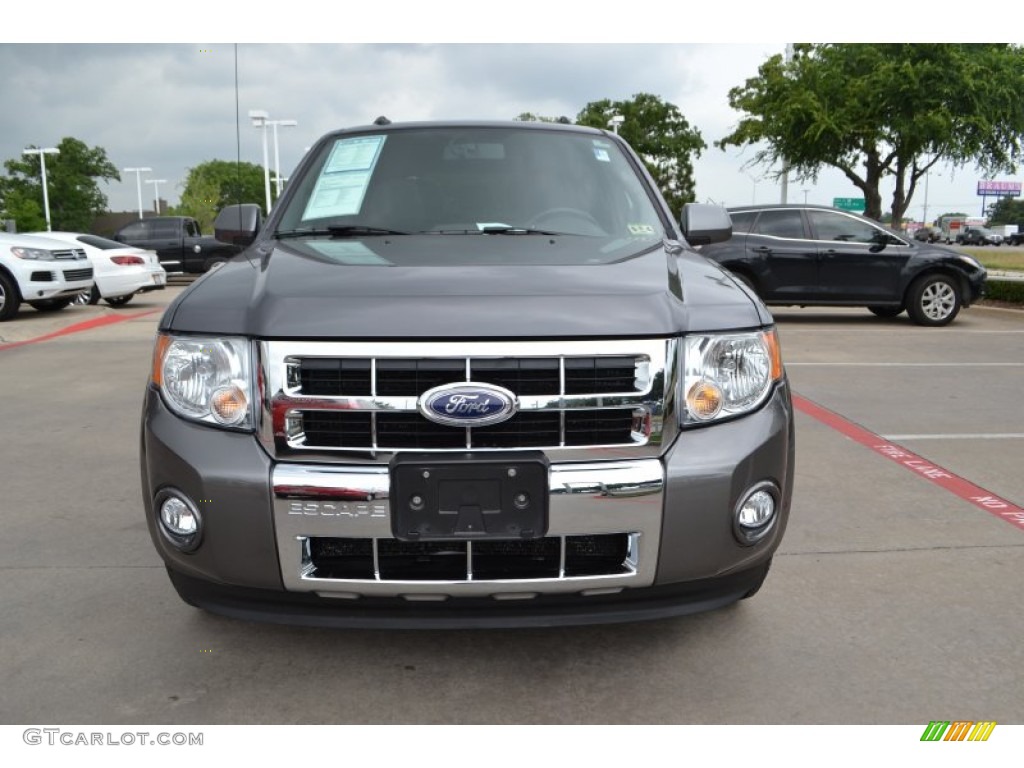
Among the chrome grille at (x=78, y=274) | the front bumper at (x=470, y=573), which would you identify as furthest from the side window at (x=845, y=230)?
the front bumper at (x=470, y=573)

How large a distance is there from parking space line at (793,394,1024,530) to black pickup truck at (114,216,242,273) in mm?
18265

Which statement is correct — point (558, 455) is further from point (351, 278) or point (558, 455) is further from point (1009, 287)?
point (1009, 287)

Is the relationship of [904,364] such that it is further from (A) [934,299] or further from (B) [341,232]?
(B) [341,232]

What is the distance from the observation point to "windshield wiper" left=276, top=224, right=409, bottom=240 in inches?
130

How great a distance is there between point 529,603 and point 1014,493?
10.3 feet

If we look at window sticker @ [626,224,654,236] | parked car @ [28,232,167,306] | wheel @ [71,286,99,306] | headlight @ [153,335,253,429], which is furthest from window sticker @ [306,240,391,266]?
parked car @ [28,232,167,306]

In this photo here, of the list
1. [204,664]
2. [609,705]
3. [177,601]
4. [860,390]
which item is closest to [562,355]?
[609,705]

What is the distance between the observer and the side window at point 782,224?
40.6 ft

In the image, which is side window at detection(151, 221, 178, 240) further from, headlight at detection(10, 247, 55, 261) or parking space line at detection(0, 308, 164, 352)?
headlight at detection(10, 247, 55, 261)

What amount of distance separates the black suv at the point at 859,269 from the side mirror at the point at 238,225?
30.6ft

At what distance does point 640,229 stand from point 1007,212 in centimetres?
12741

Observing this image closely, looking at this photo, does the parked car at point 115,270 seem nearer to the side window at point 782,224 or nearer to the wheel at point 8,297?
the wheel at point 8,297

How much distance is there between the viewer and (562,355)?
2.35 m

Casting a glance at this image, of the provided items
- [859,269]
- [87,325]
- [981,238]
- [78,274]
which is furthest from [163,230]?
[981,238]
